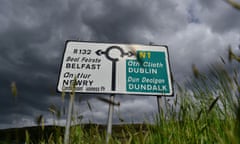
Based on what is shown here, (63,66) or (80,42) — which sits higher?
(80,42)

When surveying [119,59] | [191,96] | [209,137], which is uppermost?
[119,59]

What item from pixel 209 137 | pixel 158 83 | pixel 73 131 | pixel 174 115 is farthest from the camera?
pixel 158 83

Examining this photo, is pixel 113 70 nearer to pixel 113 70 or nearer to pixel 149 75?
pixel 113 70

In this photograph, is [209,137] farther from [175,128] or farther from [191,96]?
[191,96]

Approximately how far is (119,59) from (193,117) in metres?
1.30

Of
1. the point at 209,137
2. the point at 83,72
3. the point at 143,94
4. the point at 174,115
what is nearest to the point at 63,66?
the point at 83,72

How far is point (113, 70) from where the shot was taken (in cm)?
312

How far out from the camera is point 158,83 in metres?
2.97

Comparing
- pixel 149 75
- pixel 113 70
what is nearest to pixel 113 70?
pixel 113 70

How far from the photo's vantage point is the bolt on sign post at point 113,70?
2900 millimetres

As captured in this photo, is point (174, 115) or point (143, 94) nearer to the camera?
point (174, 115)

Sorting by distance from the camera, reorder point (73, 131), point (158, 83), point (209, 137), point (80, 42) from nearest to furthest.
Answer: point (209, 137) < point (73, 131) < point (158, 83) < point (80, 42)

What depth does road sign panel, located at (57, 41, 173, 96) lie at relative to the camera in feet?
9.53

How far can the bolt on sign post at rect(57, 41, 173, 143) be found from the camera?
2900 mm
